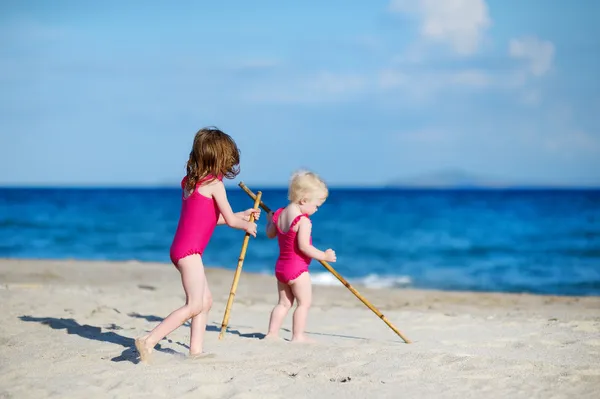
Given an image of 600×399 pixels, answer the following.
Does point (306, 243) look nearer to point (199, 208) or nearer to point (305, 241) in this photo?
point (305, 241)

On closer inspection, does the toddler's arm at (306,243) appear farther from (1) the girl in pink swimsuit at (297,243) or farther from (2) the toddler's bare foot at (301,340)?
(2) the toddler's bare foot at (301,340)

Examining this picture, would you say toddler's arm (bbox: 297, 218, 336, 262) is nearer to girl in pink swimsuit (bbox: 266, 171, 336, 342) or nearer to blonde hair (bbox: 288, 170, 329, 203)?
girl in pink swimsuit (bbox: 266, 171, 336, 342)

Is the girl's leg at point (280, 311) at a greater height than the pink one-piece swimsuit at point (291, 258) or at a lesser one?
lesser

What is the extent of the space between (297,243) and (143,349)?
1.62 meters

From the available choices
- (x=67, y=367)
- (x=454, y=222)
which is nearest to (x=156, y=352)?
(x=67, y=367)

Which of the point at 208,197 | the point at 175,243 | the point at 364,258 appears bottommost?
the point at 364,258

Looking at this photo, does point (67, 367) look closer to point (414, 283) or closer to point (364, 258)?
point (414, 283)

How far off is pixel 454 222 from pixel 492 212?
897 cm

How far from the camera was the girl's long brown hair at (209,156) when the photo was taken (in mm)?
5379

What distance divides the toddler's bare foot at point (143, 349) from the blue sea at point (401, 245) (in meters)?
8.64

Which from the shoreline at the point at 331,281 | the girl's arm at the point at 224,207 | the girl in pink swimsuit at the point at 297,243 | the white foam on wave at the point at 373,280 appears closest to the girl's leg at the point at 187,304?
the girl's arm at the point at 224,207

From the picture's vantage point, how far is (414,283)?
51.1ft

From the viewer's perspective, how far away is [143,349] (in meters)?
5.24

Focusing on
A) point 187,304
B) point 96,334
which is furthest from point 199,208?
point 96,334
